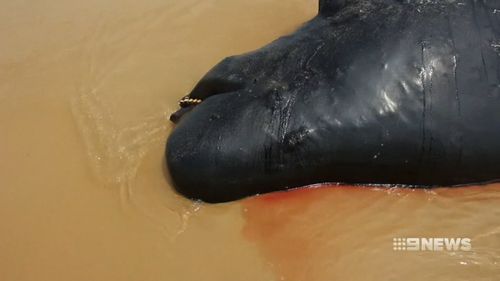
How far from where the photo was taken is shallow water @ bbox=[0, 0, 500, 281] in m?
3.36

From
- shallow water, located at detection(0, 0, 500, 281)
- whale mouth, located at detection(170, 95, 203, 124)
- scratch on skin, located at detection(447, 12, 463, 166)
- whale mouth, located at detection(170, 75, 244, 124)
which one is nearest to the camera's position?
shallow water, located at detection(0, 0, 500, 281)

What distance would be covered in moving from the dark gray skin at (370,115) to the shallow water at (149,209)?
0.48ft

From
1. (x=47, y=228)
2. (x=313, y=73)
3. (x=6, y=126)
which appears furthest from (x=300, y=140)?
(x=6, y=126)

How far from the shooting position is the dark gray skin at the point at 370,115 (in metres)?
3.51

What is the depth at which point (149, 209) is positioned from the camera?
370cm

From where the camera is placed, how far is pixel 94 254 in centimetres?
346

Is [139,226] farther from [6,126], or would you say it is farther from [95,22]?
[95,22]

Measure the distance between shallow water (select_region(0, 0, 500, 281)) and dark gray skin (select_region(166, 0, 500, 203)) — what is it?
0.15 m

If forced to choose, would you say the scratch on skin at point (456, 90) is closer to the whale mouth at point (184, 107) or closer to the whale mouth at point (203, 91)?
the whale mouth at point (203, 91)

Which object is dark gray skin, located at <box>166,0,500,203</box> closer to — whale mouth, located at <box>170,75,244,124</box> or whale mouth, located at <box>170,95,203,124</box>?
whale mouth, located at <box>170,75,244,124</box>

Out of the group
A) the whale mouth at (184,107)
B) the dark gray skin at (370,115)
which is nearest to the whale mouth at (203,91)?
the whale mouth at (184,107)

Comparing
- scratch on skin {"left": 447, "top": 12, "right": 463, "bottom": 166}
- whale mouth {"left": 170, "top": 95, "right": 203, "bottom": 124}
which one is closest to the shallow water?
whale mouth {"left": 170, "top": 95, "right": 203, "bottom": 124}

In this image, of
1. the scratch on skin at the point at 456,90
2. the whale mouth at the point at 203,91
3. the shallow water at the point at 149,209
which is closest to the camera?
Answer: the shallow water at the point at 149,209

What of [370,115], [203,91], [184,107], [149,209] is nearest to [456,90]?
[370,115]
